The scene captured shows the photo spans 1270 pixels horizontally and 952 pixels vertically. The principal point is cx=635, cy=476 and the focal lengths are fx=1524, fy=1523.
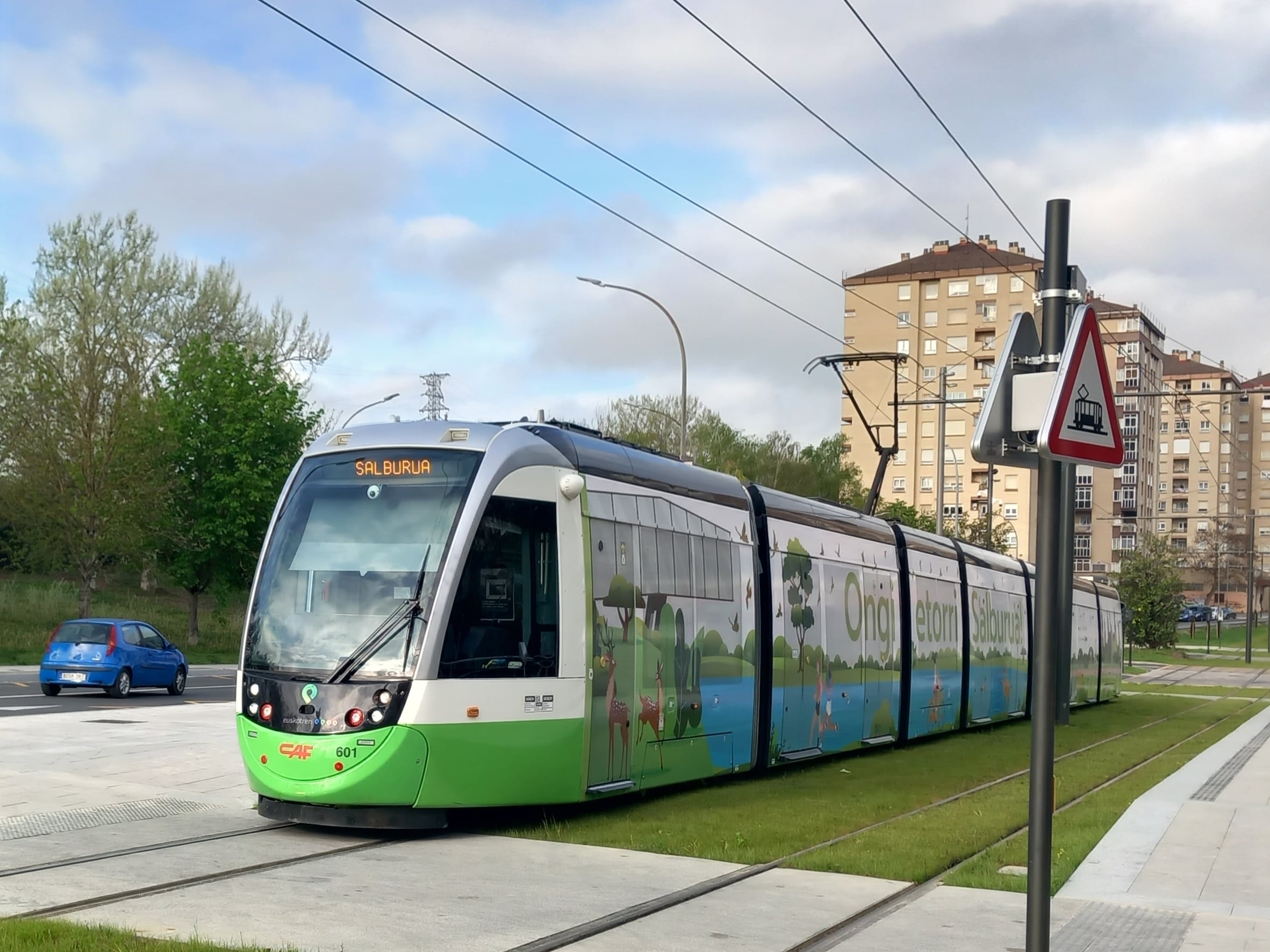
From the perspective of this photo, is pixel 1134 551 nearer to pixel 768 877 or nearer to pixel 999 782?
pixel 999 782

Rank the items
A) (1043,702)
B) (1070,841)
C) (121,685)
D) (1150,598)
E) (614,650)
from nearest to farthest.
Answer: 1. (1043,702)
2. (1070,841)
3. (614,650)
4. (121,685)
5. (1150,598)

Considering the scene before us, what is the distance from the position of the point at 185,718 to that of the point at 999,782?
1123 centimetres

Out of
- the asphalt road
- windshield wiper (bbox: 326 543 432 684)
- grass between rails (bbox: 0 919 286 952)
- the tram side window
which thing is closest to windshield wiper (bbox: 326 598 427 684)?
windshield wiper (bbox: 326 543 432 684)

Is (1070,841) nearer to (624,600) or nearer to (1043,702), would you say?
(624,600)

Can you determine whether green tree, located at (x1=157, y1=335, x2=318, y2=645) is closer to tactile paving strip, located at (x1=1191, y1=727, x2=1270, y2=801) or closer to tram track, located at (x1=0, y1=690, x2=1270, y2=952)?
tactile paving strip, located at (x1=1191, y1=727, x2=1270, y2=801)

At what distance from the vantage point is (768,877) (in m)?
9.78

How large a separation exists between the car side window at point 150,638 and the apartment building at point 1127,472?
88.3 metres

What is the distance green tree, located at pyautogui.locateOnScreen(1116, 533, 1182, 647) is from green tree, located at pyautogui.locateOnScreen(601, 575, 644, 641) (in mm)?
64832

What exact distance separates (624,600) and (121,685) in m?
17.8

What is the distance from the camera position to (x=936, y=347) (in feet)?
351

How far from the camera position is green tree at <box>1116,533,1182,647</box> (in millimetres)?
74625

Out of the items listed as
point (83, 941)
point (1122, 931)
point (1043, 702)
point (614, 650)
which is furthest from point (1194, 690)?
point (1043, 702)

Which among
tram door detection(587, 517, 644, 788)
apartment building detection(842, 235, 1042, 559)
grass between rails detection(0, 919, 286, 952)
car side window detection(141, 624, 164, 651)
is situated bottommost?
grass between rails detection(0, 919, 286, 952)

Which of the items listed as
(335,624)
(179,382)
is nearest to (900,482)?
(179,382)
